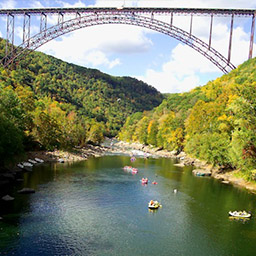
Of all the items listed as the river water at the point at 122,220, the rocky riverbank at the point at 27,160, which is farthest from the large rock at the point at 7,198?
the river water at the point at 122,220

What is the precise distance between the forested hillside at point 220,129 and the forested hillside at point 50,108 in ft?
68.7

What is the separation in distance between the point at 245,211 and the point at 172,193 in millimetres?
8694

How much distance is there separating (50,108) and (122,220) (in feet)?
188

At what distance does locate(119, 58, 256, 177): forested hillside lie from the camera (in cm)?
3356

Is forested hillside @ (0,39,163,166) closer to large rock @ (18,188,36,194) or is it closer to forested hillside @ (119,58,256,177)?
large rock @ (18,188,36,194)

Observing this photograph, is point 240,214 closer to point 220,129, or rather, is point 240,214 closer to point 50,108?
point 220,129

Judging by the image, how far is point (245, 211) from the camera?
2692cm

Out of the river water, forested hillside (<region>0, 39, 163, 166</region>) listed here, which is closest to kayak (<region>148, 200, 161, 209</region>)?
the river water

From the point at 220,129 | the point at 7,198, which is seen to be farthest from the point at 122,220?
the point at 220,129

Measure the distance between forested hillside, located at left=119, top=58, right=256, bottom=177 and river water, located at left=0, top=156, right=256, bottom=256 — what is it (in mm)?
5288

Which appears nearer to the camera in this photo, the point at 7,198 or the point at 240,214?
the point at 240,214

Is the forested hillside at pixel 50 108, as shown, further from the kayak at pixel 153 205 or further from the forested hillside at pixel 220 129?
the forested hillside at pixel 220 129

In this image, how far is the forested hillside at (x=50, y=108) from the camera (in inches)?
1539

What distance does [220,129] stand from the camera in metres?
48.1
